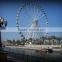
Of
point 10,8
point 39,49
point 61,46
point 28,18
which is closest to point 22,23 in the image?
point 28,18

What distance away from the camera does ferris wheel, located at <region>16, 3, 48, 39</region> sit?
104 inches

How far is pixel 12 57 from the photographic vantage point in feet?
8.45

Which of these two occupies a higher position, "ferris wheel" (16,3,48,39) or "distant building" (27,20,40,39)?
"ferris wheel" (16,3,48,39)

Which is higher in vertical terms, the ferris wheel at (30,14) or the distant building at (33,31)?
the ferris wheel at (30,14)

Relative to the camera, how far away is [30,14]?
2648mm

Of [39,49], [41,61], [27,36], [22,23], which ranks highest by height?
[22,23]

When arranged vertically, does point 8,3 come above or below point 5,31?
above

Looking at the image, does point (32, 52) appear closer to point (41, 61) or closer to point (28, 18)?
point (41, 61)

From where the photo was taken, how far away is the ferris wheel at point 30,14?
2.63m

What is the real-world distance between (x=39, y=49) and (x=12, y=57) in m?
0.38

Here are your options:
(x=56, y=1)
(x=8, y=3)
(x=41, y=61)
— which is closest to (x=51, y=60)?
(x=41, y=61)

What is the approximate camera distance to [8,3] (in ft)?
8.75

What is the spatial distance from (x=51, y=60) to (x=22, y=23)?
643mm

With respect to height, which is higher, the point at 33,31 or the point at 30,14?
the point at 30,14
